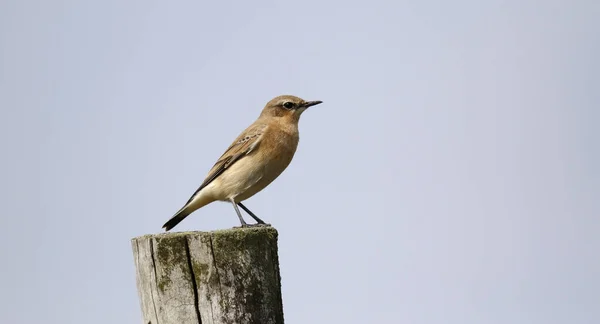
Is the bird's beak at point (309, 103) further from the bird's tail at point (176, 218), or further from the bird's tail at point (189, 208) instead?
the bird's tail at point (176, 218)

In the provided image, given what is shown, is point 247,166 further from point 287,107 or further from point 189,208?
point 287,107

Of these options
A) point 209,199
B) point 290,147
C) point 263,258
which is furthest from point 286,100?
point 263,258

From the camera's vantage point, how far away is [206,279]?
5926mm

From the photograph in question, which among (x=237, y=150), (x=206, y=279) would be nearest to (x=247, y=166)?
(x=237, y=150)

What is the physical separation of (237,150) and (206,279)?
5295 mm

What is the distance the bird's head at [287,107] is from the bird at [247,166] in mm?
313

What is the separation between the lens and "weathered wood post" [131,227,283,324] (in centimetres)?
591

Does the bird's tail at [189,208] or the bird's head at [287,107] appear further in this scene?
the bird's head at [287,107]

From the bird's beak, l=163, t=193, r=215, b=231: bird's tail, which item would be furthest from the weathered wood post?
the bird's beak

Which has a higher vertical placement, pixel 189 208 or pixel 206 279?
pixel 189 208

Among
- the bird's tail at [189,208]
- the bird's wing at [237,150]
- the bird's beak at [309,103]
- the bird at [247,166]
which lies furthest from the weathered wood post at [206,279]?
the bird's beak at [309,103]

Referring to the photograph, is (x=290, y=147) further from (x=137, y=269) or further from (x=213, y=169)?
(x=137, y=269)

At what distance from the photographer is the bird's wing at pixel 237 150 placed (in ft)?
36.3

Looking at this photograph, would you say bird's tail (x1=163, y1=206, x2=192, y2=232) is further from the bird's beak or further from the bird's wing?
the bird's beak
